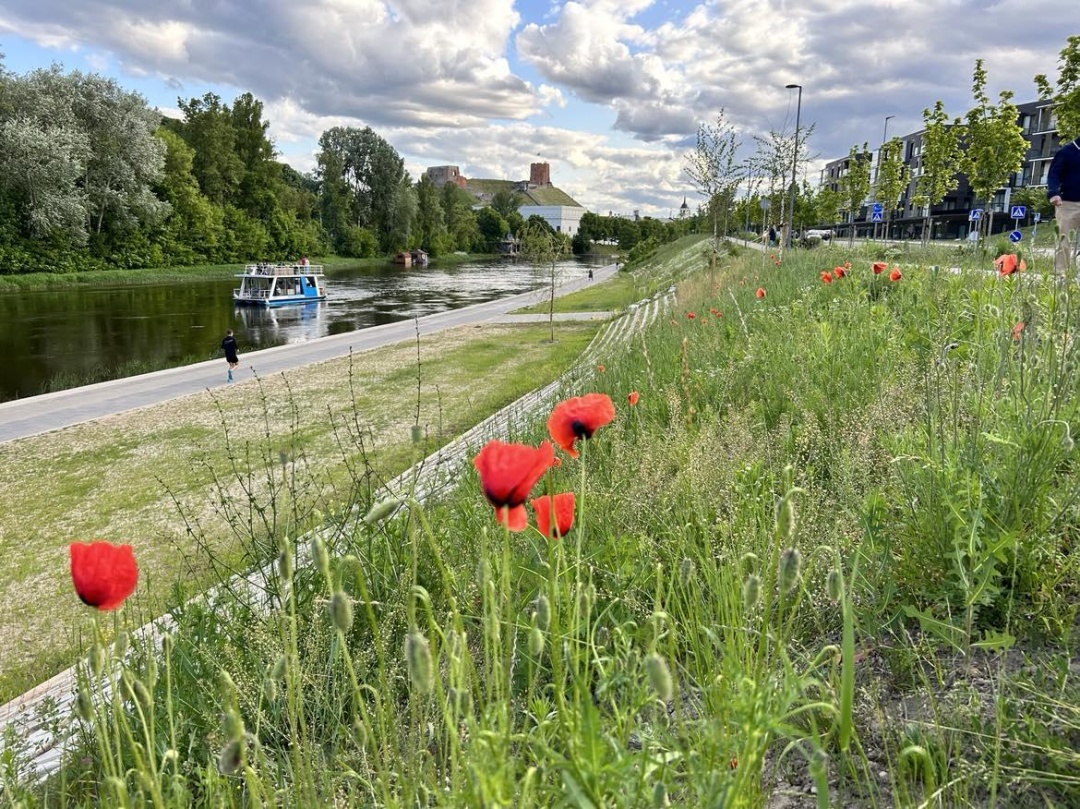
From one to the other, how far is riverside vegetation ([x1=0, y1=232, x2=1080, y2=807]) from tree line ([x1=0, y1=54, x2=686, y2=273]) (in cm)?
4726

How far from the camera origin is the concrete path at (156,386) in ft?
40.5

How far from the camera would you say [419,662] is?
3.14 ft

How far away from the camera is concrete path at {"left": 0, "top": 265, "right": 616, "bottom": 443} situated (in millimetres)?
12359

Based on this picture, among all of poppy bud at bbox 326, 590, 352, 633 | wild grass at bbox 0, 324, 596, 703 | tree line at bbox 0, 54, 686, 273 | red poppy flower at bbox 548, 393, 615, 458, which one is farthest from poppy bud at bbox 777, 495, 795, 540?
tree line at bbox 0, 54, 686, 273

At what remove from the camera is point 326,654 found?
2549mm

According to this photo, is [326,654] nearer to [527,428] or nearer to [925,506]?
[925,506]

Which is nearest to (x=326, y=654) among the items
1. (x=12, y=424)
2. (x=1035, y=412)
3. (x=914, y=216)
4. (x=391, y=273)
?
(x=1035, y=412)

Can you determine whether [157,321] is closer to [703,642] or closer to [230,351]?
[230,351]

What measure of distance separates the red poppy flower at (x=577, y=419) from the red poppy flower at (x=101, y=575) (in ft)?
2.73

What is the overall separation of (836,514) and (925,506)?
1.81 feet

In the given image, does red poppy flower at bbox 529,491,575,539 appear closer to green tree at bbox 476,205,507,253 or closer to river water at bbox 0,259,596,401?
river water at bbox 0,259,596,401

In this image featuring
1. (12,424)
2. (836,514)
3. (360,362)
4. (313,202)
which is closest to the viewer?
(836,514)

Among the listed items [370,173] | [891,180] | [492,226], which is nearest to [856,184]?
[891,180]

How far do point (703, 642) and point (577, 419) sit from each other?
895 millimetres
